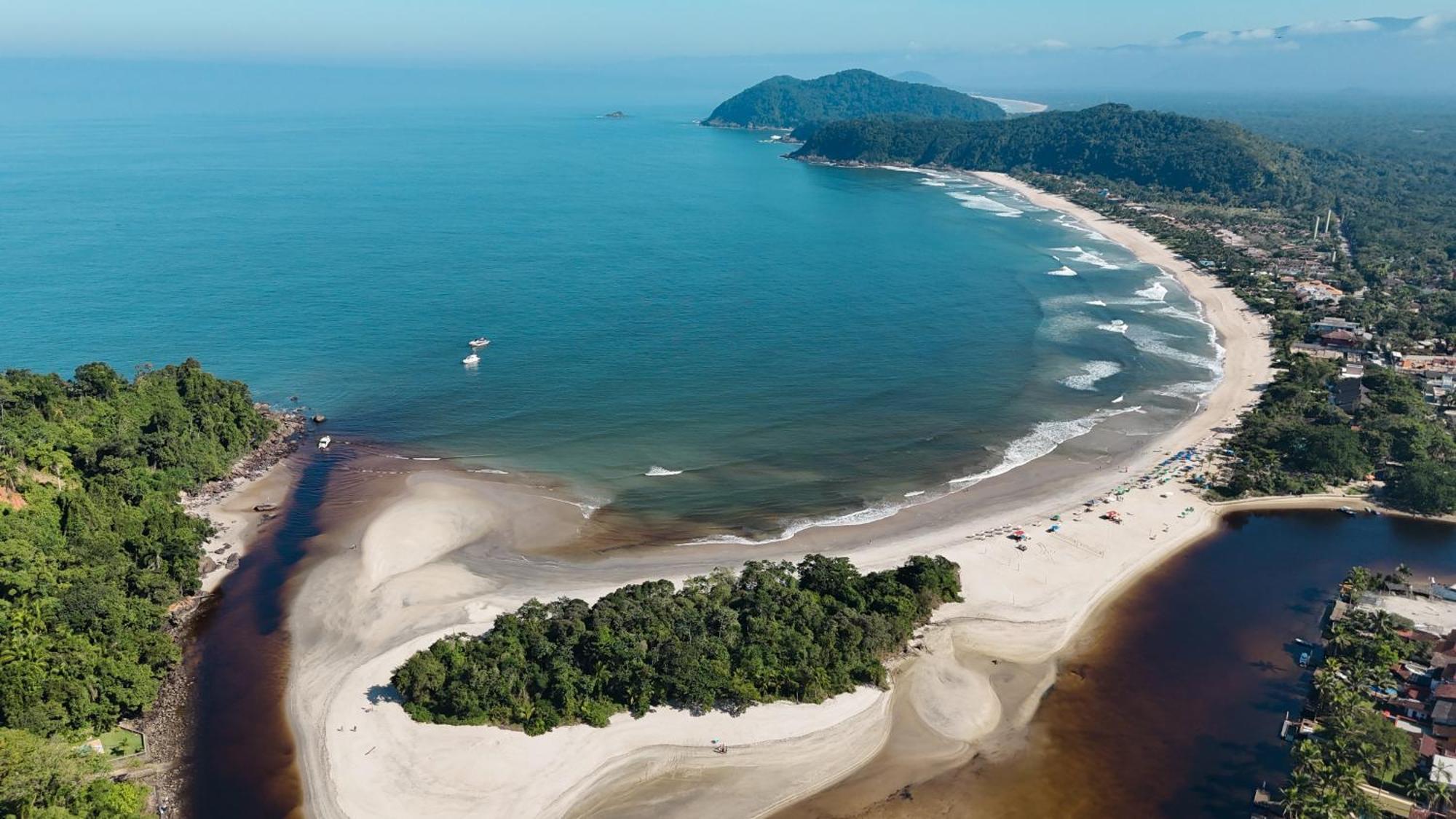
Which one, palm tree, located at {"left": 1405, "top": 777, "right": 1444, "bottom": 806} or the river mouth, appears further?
the river mouth

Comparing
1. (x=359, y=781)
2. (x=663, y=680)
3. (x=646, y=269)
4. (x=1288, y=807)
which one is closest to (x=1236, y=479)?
(x=1288, y=807)

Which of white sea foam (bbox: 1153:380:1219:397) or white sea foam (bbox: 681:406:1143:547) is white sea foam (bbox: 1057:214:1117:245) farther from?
white sea foam (bbox: 681:406:1143:547)

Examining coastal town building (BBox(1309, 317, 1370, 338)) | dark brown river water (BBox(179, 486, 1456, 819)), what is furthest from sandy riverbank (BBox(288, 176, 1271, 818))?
coastal town building (BBox(1309, 317, 1370, 338))

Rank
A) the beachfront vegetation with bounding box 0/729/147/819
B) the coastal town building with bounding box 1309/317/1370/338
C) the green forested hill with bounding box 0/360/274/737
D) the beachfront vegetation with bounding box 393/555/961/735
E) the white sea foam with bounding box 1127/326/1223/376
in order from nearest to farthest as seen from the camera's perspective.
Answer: the beachfront vegetation with bounding box 0/729/147/819
the green forested hill with bounding box 0/360/274/737
the beachfront vegetation with bounding box 393/555/961/735
the white sea foam with bounding box 1127/326/1223/376
the coastal town building with bounding box 1309/317/1370/338

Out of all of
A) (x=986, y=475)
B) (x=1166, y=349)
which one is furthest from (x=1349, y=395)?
(x=986, y=475)

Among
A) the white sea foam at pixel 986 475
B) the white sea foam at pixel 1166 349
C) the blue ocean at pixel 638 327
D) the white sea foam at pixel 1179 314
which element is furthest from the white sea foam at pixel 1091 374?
the white sea foam at pixel 1179 314

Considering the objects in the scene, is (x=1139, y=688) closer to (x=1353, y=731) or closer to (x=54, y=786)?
(x=1353, y=731)

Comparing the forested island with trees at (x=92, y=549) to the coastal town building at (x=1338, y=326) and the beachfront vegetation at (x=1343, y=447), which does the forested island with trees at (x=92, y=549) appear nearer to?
the beachfront vegetation at (x=1343, y=447)
